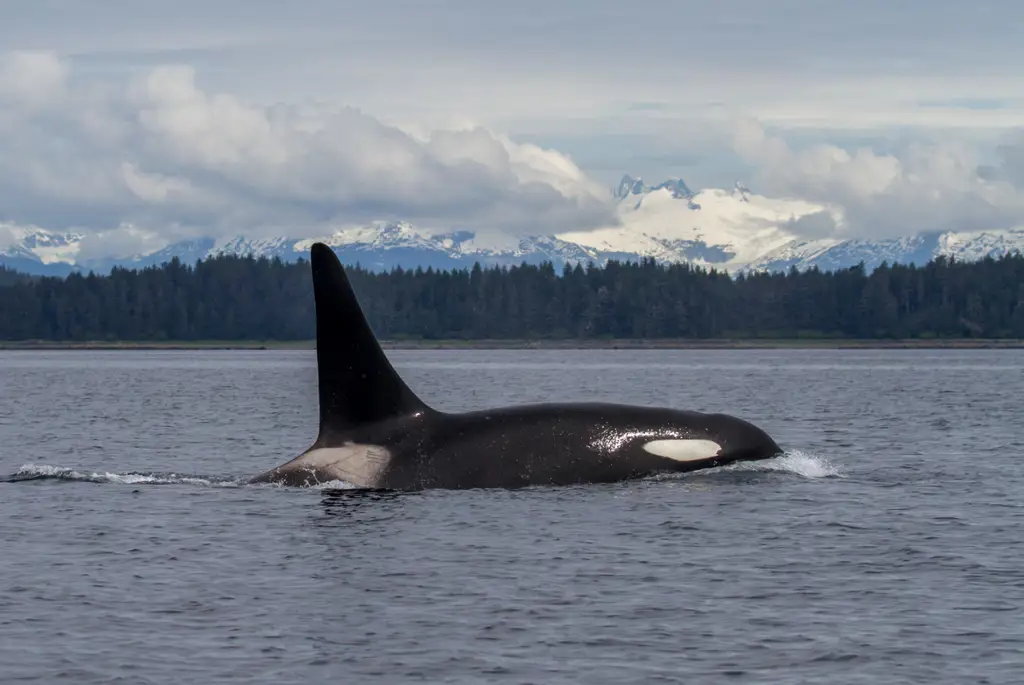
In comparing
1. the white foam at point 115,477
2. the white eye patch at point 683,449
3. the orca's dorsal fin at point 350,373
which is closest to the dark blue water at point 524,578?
the white foam at point 115,477

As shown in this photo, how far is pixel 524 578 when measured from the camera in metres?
19.9

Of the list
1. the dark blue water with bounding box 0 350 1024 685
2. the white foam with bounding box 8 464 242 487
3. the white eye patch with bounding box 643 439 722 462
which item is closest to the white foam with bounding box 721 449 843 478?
the dark blue water with bounding box 0 350 1024 685

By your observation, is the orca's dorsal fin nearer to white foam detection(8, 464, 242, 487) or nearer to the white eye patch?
the white eye patch

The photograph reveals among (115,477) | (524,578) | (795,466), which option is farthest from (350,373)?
(795,466)

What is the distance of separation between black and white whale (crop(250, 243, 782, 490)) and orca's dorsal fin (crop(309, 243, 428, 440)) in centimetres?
2

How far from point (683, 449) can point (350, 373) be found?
579cm

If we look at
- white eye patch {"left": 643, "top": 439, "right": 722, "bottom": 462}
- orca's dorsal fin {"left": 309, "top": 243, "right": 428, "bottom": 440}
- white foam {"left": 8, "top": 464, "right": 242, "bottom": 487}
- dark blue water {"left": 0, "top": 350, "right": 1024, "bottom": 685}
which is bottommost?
dark blue water {"left": 0, "top": 350, "right": 1024, "bottom": 685}

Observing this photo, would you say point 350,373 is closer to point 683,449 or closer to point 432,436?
point 432,436

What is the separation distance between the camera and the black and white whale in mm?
25312

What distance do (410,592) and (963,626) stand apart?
6.40 meters

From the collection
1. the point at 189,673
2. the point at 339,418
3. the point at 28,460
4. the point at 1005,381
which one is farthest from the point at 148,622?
the point at 1005,381

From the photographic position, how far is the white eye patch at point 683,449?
87.5 ft

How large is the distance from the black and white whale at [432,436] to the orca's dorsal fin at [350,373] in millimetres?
16

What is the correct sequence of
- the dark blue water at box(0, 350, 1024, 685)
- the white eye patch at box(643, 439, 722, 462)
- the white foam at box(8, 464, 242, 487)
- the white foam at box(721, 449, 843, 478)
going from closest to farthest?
1. the dark blue water at box(0, 350, 1024, 685)
2. the white eye patch at box(643, 439, 722, 462)
3. the white foam at box(721, 449, 843, 478)
4. the white foam at box(8, 464, 242, 487)
